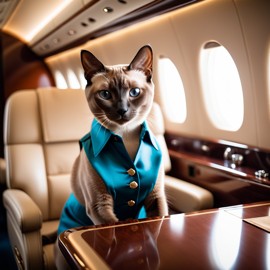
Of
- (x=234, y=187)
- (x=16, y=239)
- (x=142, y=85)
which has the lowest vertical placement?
(x=16, y=239)

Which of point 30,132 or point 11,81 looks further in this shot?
point 11,81

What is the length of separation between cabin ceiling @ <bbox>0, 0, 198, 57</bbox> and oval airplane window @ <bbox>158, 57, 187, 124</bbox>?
535 mm

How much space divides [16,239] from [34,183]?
369 mm

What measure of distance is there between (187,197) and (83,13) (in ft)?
4.28

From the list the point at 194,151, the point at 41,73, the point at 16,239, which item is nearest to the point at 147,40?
the point at 194,151

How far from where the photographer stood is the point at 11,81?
4949 millimetres

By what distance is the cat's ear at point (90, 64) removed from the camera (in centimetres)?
142

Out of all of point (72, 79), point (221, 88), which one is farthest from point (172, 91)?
point (72, 79)

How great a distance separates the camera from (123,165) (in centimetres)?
160

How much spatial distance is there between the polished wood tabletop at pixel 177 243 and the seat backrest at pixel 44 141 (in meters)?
1.12

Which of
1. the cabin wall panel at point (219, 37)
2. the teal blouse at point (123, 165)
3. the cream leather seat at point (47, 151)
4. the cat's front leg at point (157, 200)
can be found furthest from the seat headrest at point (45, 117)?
the cat's front leg at point (157, 200)

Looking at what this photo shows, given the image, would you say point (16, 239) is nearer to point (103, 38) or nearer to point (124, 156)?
point (124, 156)

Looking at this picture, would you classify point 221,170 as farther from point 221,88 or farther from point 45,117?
point 45,117

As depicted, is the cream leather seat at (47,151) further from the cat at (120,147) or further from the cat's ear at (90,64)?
the cat's ear at (90,64)
